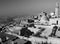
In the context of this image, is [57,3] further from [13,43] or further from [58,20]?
[13,43]

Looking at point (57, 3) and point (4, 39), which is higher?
point (57, 3)

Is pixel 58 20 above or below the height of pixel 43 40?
above

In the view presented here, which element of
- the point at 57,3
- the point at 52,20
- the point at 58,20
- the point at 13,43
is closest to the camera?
the point at 13,43

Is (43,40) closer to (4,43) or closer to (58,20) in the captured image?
(4,43)

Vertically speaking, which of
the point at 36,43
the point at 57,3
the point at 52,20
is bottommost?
the point at 36,43

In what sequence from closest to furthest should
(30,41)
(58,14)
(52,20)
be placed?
(30,41) < (52,20) < (58,14)

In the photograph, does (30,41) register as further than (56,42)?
Yes

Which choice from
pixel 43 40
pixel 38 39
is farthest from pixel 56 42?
pixel 38 39

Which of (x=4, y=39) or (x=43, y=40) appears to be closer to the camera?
(x=43, y=40)

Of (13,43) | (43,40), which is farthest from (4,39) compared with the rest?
(43,40)
